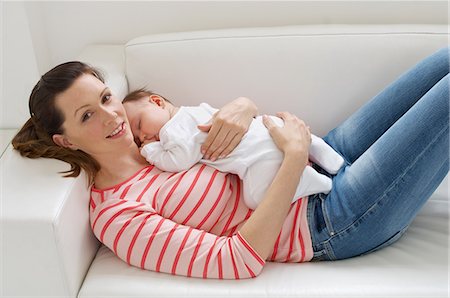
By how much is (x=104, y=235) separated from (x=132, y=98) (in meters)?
0.43

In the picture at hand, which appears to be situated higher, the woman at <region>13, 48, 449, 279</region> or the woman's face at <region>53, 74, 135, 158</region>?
the woman's face at <region>53, 74, 135, 158</region>

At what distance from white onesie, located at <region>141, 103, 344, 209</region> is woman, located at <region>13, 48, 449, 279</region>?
3 centimetres

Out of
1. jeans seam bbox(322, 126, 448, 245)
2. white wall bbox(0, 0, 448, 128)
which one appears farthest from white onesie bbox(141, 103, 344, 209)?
white wall bbox(0, 0, 448, 128)

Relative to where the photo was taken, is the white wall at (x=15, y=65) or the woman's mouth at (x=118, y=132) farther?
the white wall at (x=15, y=65)

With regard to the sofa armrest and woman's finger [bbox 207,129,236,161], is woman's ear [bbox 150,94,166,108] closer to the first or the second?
woman's finger [bbox 207,129,236,161]

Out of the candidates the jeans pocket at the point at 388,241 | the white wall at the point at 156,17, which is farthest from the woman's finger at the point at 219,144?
the white wall at the point at 156,17

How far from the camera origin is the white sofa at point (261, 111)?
1.27 meters

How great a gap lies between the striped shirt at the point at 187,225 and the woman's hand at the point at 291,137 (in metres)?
0.15

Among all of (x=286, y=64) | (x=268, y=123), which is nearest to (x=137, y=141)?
(x=268, y=123)

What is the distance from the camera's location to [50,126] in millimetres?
1397

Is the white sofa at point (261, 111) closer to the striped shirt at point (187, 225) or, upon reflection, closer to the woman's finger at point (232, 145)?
the striped shirt at point (187, 225)

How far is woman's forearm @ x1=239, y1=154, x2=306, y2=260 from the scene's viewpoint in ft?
4.36

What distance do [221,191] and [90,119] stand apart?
39 centimetres

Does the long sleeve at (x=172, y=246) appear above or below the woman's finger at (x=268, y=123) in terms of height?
below
